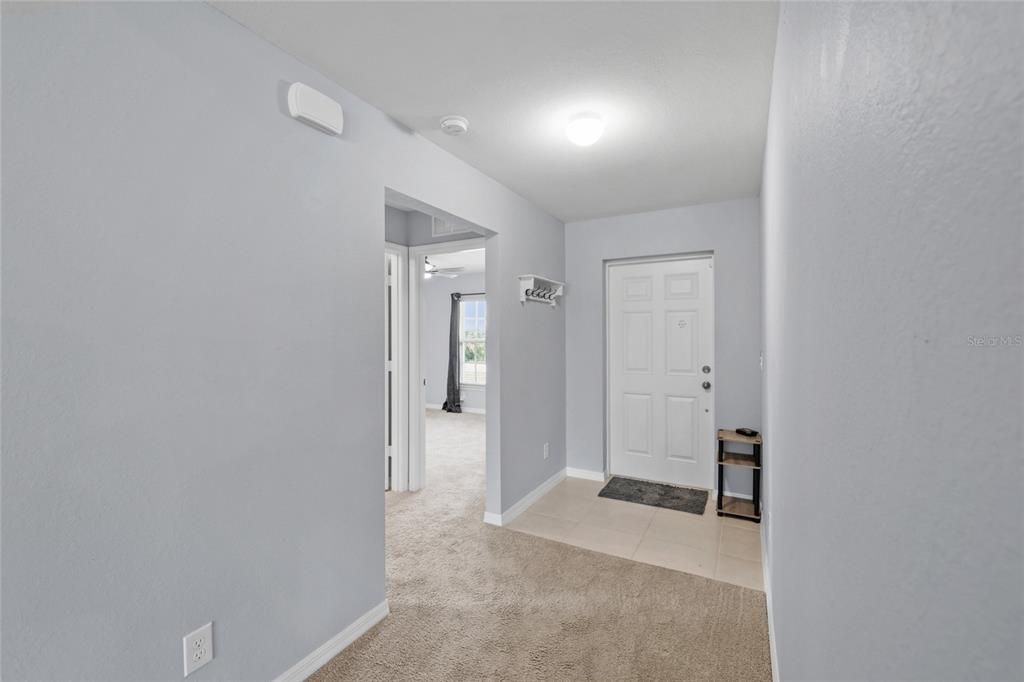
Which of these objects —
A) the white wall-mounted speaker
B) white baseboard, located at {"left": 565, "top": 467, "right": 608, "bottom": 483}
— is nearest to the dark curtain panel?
white baseboard, located at {"left": 565, "top": 467, "right": 608, "bottom": 483}

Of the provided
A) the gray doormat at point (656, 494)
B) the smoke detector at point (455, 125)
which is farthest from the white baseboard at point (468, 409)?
the smoke detector at point (455, 125)

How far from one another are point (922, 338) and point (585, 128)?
7.21 feet

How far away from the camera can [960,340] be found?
0.33 metres

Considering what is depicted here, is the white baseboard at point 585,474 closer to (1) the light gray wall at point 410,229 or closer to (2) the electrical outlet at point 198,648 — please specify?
(1) the light gray wall at point 410,229

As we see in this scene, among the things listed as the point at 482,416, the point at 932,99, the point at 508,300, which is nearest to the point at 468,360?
the point at 482,416

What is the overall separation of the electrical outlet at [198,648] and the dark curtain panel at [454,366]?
6.87 m

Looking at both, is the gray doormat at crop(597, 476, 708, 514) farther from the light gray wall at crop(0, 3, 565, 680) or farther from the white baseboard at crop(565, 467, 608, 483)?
the light gray wall at crop(0, 3, 565, 680)

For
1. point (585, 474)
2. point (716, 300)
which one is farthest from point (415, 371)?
point (716, 300)

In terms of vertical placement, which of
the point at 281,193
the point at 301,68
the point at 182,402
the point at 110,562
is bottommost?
the point at 110,562

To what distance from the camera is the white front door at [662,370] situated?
407 centimetres

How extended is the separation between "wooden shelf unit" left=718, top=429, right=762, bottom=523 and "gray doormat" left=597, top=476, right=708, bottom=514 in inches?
7.6

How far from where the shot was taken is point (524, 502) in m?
3.66

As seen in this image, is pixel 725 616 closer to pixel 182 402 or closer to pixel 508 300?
pixel 508 300

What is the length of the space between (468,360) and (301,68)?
22.9 ft
